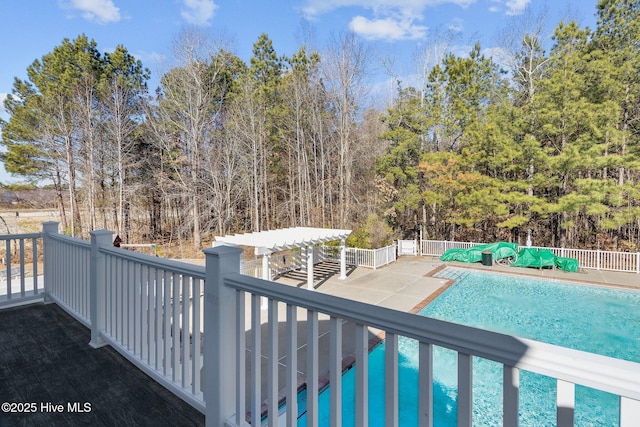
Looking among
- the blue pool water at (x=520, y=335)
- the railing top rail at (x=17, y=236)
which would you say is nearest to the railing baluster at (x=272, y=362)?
the blue pool water at (x=520, y=335)

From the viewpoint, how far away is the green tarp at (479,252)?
517 inches

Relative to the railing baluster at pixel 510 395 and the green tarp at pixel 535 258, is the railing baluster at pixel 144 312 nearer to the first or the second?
the railing baluster at pixel 510 395

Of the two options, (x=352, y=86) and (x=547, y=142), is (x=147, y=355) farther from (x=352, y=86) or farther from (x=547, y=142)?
(x=547, y=142)

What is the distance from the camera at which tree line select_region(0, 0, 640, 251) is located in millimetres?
13297

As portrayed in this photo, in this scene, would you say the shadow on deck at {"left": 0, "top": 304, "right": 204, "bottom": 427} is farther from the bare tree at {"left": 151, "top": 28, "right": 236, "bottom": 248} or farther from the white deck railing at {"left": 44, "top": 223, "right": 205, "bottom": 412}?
the bare tree at {"left": 151, "top": 28, "right": 236, "bottom": 248}

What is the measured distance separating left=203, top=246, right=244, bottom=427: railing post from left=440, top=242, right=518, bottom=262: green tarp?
1350 centimetres

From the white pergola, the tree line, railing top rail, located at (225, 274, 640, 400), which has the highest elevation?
the tree line

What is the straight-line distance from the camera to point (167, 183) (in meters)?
16.9

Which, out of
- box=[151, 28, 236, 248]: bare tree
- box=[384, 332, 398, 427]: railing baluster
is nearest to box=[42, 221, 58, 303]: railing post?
box=[384, 332, 398, 427]: railing baluster

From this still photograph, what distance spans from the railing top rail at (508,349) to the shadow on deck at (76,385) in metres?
1.42

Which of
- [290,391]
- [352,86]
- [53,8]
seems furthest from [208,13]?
[290,391]

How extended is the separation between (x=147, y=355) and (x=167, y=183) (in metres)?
16.2

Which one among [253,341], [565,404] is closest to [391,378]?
[565,404]

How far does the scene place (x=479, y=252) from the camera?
13.5m
